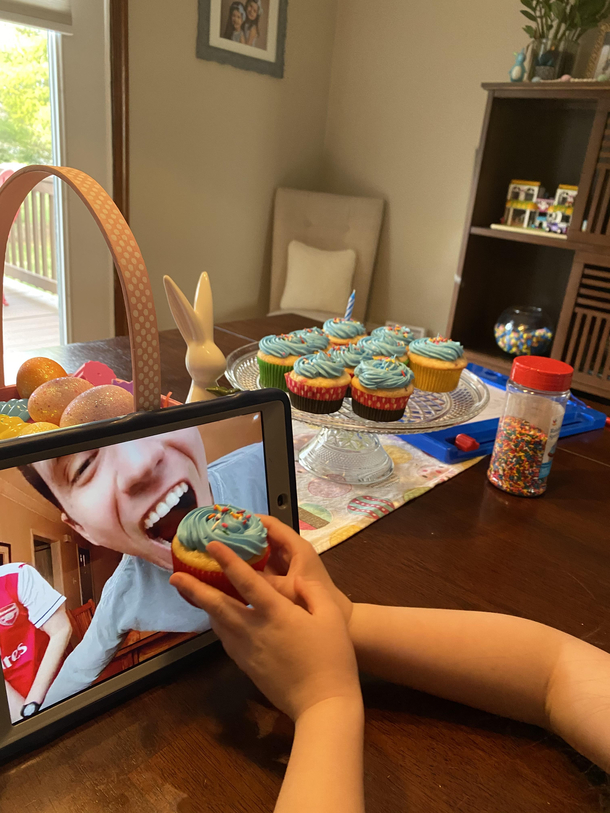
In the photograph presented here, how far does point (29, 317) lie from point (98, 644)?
2359 millimetres

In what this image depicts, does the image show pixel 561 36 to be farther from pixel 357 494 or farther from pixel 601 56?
pixel 357 494

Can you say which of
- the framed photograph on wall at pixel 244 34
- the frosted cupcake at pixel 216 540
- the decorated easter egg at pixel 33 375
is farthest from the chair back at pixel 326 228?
the frosted cupcake at pixel 216 540

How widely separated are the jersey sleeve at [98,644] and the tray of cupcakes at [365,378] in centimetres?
43

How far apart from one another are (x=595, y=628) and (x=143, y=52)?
100 inches

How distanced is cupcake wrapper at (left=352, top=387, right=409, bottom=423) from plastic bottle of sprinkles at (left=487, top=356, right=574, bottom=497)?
0.17 m

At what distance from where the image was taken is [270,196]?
3.05m

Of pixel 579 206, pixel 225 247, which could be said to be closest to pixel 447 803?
pixel 579 206

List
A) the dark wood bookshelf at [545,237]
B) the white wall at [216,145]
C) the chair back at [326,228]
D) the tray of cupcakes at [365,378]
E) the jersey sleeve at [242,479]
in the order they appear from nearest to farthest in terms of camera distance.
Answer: the jersey sleeve at [242,479]
the tray of cupcakes at [365,378]
the dark wood bookshelf at [545,237]
the white wall at [216,145]
the chair back at [326,228]

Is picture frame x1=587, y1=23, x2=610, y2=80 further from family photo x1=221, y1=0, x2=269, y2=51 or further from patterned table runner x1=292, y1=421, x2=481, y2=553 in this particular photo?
patterned table runner x1=292, y1=421, x2=481, y2=553

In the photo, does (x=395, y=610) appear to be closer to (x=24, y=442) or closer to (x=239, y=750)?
(x=239, y=750)

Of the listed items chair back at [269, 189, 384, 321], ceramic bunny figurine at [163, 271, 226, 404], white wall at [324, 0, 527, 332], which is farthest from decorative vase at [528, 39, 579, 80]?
ceramic bunny figurine at [163, 271, 226, 404]

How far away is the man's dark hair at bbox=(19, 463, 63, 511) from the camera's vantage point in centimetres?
43

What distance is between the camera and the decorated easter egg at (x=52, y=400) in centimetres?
63

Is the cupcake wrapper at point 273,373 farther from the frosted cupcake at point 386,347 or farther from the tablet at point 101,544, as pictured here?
the tablet at point 101,544
